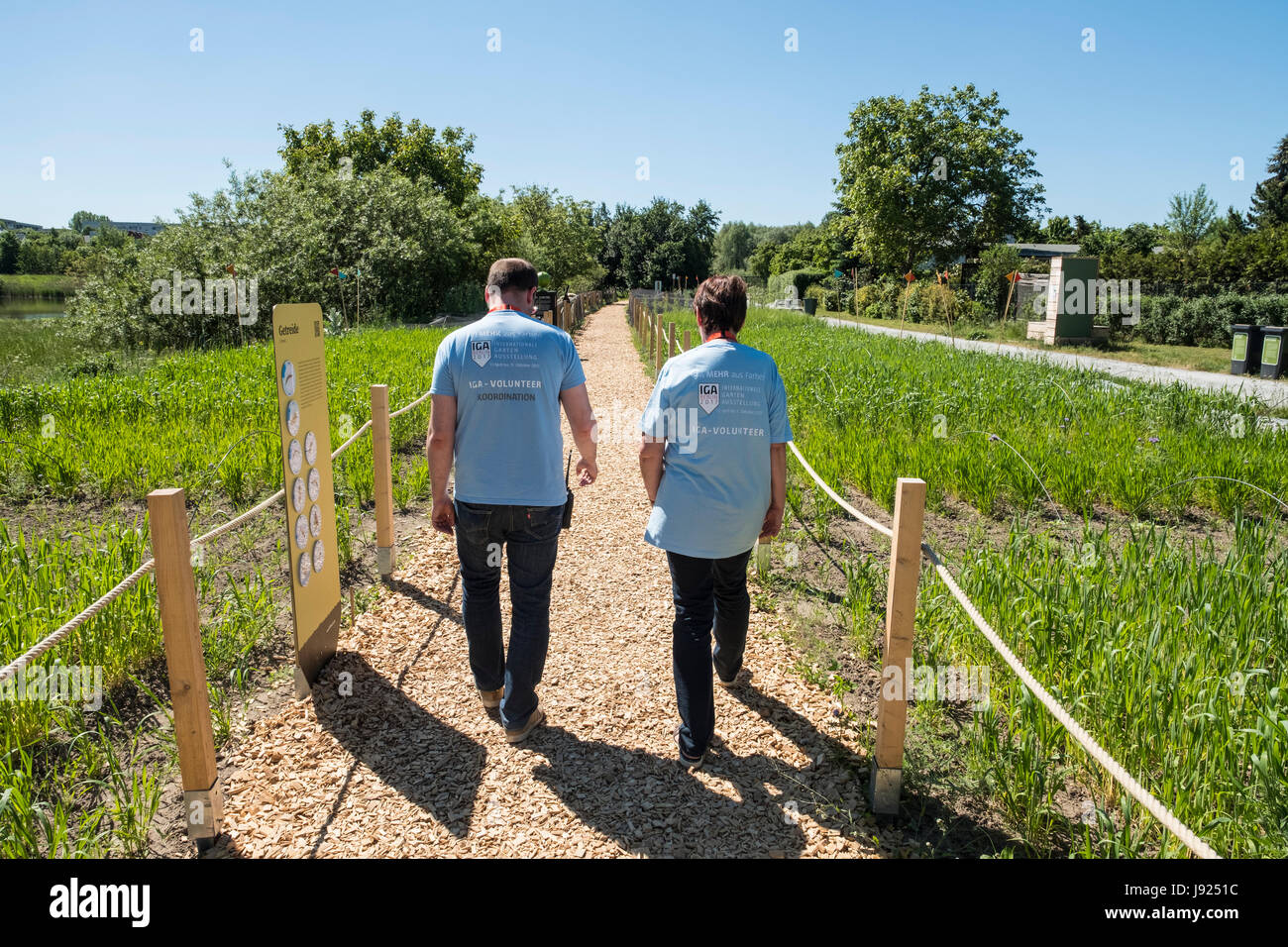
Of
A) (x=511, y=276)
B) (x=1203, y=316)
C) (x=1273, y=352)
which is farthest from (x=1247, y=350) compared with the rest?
(x=511, y=276)

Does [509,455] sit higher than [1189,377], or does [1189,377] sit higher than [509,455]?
[1189,377]

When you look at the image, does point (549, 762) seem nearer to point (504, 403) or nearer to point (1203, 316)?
point (504, 403)

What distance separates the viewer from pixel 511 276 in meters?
3.30

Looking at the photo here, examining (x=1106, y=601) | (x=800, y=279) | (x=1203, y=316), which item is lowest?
(x=1106, y=601)

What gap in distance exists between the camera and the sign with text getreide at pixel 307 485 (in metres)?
3.55

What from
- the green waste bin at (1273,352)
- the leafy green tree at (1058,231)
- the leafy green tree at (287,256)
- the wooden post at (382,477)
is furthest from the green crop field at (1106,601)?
the leafy green tree at (1058,231)

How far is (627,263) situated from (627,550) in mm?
66100

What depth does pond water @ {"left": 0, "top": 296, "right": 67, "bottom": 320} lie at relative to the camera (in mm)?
40200

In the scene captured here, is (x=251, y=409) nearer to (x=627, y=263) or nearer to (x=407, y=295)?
Answer: (x=407, y=295)

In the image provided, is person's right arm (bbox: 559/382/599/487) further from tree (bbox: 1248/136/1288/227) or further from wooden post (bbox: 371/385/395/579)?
tree (bbox: 1248/136/1288/227)

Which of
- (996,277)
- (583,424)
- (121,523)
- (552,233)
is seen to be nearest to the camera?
(583,424)

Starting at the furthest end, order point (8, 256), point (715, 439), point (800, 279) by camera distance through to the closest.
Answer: point (8, 256)
point (800, 279)
point (715, 439)

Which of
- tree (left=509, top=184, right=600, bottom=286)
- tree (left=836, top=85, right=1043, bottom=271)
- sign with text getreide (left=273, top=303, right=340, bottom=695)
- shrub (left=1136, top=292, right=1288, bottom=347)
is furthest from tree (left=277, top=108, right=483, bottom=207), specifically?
sign with text getreide (left=273, top=303, right=340, bottom=695)

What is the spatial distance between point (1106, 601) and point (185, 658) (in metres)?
3.83
